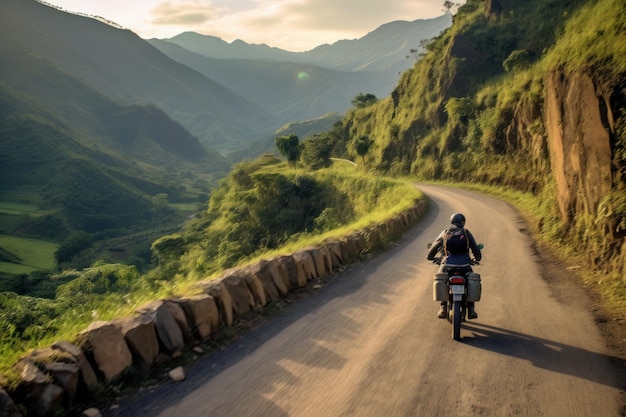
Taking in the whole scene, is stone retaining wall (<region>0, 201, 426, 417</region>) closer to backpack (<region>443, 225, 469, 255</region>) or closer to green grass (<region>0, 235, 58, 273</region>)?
backpack (<region>443, 225, 469, 255</region>)

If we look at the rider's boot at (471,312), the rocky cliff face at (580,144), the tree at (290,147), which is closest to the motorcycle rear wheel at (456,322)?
the rider's boot at (471,312)

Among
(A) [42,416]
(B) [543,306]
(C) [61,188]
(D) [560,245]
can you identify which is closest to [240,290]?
(A) [42,416]

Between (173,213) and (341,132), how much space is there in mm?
95777

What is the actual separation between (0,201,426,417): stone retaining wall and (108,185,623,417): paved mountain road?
527 millimetres

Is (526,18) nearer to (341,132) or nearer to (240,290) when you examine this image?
(341,132)

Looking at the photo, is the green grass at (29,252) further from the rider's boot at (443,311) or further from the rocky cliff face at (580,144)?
the rocky cliff face at (580,144)

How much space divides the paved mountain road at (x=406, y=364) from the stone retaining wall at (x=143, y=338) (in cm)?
53

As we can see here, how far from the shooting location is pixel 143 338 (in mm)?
5844

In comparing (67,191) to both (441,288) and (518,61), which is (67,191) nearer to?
(518,61)

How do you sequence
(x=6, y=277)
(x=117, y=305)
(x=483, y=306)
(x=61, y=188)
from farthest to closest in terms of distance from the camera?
(x=61, y=188), (x=6, y=277), (x=483, y=306), (x=117, y=305)

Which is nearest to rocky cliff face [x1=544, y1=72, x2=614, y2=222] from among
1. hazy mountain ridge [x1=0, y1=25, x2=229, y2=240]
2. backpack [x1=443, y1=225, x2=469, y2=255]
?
backpack [x1=443, y1=225, x2=469, y2=255]

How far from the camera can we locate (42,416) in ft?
14.9

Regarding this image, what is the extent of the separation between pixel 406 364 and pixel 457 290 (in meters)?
1.57

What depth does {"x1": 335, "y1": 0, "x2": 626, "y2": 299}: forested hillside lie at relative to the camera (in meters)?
9.59
